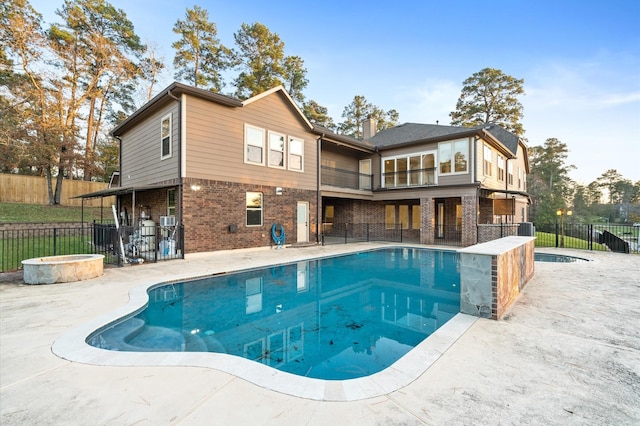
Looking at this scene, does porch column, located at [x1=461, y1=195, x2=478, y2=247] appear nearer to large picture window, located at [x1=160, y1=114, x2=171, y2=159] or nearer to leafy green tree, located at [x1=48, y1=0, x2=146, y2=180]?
large picture window, located at [x1=160, y1=114, x2=171, y2=159]

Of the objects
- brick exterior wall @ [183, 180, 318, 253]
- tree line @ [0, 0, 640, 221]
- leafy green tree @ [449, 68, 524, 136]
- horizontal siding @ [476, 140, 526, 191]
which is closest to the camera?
brick exterior wall @ [183, 180, 318, 253]

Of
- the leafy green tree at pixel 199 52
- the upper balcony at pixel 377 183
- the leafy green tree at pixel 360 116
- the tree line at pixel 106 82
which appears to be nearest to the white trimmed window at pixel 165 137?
the upper balcony at pixel 377 183

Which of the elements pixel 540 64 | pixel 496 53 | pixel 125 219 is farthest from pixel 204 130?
pixel 540 64

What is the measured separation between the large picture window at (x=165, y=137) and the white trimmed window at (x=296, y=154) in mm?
5121

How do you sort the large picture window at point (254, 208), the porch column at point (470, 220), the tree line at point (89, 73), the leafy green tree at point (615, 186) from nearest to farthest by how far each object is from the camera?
the large picture window at point (254, 208)
the porch column at point (470, 220)
the tree line at point (89, 73)
the leafy green tree at point (615, 186)

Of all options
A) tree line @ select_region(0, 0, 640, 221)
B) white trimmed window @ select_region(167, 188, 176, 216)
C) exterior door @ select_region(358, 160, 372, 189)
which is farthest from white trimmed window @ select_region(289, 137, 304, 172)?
tree line @ select_region(0, 0, 640, 221)

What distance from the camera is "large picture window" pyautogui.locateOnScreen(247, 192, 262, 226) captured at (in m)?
11.8

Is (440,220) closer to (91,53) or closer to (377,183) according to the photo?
(377,183)

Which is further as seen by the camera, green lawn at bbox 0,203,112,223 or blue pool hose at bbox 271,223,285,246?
green lawn at bbox 0,203,112,223

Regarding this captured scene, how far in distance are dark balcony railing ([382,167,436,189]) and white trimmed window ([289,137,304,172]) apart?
5.76 m

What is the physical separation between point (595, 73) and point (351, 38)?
1197 cm

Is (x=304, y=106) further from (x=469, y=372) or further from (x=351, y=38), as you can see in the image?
(x=469, y=372)

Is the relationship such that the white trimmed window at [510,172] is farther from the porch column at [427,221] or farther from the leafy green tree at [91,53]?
the leafy green tree at [91,53]

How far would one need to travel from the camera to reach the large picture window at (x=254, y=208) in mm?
11766
